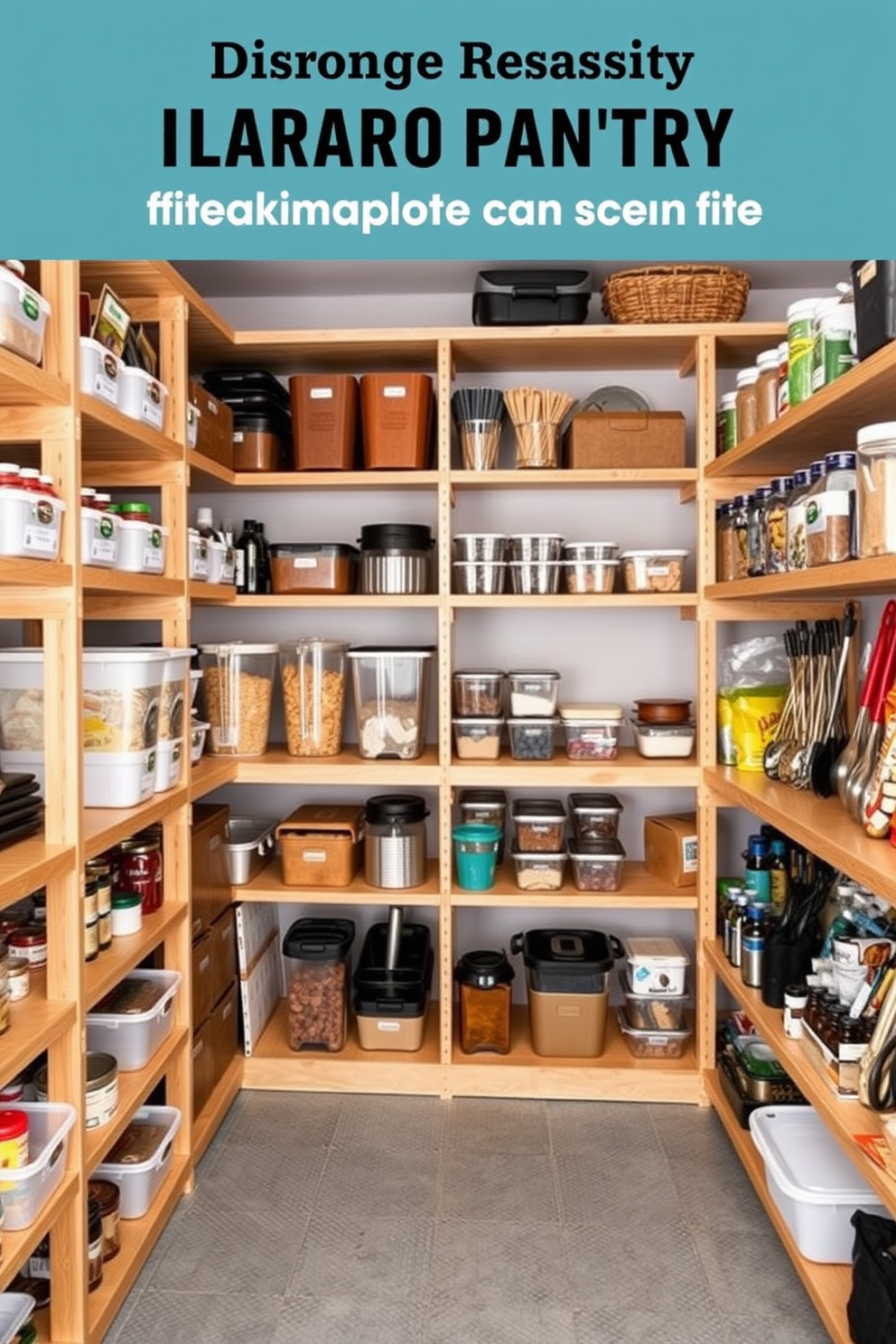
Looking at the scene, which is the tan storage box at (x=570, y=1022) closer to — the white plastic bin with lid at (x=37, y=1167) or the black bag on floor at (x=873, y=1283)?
the black bag on floor at (x=873, y=1283)

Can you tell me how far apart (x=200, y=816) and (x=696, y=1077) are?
1659mm

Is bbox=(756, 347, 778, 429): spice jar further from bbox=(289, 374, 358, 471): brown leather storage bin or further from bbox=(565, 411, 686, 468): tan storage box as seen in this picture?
bbox=(289, 374, 358, 471): brown leather storage bin

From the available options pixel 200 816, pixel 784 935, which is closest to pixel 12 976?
pixel 200 816

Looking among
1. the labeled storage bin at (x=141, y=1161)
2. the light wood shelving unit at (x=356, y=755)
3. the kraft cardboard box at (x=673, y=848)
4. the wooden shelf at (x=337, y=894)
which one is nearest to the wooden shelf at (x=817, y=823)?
the light wood shelving unit at (x=356, y=755)

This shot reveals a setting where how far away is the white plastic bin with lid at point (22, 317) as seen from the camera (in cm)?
166

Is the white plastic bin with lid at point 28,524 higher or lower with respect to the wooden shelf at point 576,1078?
higher

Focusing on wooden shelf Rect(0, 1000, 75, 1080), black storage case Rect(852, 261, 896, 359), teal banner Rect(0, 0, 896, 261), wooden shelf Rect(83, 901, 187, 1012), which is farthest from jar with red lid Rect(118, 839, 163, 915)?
black storage case Rect(852, 261, 896, 359)

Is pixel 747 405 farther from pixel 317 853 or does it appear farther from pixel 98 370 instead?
pixel 317 853

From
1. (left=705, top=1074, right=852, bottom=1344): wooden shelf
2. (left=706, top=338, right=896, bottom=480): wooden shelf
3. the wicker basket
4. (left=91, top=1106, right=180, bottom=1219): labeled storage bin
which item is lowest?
(left=705, top=1074, right=852, bottom=1344): wooden shelf

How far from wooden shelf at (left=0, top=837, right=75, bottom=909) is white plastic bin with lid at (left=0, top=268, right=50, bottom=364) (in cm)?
86

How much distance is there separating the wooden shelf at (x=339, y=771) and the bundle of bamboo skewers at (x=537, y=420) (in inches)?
38.9

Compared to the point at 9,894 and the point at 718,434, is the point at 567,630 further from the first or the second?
the point at 9,894

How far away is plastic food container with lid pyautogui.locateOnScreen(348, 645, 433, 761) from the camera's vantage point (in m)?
3.13

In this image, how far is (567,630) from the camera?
3.47 metres
